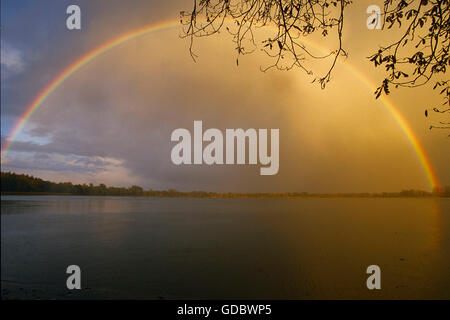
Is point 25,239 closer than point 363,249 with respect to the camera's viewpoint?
No

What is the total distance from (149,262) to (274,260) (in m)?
8.16

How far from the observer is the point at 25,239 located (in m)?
30.6

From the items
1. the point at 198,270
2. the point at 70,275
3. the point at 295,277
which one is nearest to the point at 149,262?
the point at 198,270

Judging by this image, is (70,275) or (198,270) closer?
(70,275)
